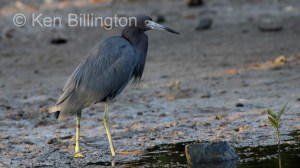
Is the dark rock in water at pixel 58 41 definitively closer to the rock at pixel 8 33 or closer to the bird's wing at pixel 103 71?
the rock at pixel 8 33

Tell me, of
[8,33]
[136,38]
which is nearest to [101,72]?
[136,38]

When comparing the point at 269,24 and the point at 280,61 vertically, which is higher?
the point at 269,24

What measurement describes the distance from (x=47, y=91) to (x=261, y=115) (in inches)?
136

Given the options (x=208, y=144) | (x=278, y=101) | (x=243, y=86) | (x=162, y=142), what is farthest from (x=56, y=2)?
(x=208, y=144)

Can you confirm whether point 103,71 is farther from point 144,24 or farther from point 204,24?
point 204,24

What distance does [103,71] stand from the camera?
7.86 m

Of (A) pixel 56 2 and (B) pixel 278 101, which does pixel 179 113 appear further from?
(A) pixel 56 2

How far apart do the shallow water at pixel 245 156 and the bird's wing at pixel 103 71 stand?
31.0 inches

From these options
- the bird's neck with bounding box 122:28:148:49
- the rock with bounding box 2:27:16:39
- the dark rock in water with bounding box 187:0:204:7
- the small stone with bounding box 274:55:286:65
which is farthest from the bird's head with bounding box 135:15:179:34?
the dark rock in water with bounding box 187:0:204:7

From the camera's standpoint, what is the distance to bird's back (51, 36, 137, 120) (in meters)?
7.78

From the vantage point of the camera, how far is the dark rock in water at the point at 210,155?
688 centimetres

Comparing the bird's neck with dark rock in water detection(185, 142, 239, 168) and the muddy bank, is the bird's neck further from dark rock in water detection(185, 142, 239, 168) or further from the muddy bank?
dark rock in water detection(185, 142, 239, 168)

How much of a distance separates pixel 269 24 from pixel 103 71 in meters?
6.67

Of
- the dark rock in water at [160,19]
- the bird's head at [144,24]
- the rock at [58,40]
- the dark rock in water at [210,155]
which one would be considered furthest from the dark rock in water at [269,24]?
the dark rock in water at [210,155]
